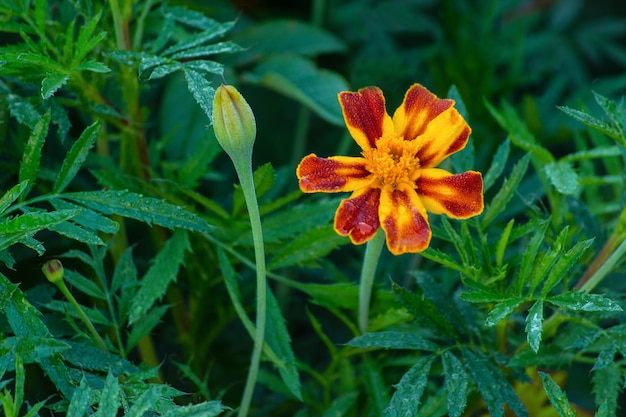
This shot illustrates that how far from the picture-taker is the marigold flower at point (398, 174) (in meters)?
0.68

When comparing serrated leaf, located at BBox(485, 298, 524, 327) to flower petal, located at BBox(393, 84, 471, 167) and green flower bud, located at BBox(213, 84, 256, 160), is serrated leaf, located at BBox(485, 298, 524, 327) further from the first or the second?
green flower bud, located at BBox(213, 84, 256, 160)

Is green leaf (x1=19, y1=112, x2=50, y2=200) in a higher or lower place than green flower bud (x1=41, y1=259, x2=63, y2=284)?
higher

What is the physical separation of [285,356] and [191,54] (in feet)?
1.07

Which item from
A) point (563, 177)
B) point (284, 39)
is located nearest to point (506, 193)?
point (563, 177)

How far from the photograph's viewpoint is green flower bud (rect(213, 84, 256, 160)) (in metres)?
0.69

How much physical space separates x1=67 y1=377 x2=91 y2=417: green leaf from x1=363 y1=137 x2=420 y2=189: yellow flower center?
0.30 metres

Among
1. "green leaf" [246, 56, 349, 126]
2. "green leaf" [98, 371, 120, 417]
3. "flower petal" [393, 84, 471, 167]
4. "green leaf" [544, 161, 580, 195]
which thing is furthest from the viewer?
"green leaf" [246, 56, 349, 126]

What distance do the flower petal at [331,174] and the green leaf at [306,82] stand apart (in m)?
0.38

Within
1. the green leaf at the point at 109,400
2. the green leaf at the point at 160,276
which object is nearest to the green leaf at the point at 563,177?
the green leaf at the point at 160,276

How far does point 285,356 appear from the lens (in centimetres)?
85

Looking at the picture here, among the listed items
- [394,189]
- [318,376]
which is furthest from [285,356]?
[394,189]

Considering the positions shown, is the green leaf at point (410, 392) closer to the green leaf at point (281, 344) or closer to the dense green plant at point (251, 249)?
the dense green plant at point (251, 249)

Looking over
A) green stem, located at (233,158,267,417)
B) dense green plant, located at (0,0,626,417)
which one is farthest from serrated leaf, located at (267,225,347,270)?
green stem, located at (233,158,267,417)

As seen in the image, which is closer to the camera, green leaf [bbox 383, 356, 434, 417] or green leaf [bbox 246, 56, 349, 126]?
green leaf [bbox 383, 356, 434, 417]
